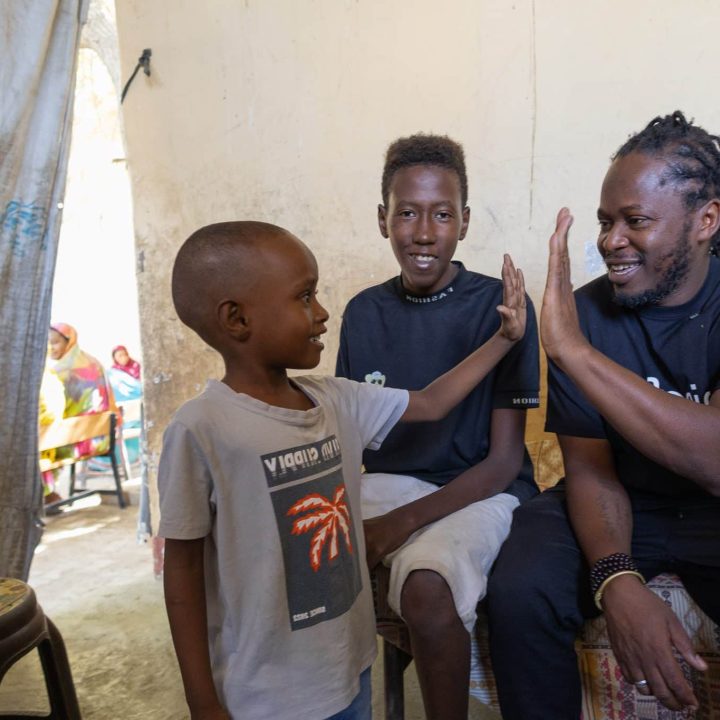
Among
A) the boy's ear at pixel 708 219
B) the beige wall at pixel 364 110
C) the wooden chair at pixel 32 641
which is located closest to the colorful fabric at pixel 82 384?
the beige wall at pixel 364 110

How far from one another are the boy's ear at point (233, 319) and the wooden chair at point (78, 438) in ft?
13.7

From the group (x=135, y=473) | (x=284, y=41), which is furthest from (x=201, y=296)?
(x=135, y=473)

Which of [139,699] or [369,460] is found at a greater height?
[369,460]

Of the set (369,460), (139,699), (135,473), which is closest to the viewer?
(369,460)

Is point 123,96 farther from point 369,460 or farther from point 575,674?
point 575,674

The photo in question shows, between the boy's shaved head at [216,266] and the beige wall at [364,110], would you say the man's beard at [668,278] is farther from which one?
the beige wall at [364,110]

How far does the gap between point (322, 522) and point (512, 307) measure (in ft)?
2.37

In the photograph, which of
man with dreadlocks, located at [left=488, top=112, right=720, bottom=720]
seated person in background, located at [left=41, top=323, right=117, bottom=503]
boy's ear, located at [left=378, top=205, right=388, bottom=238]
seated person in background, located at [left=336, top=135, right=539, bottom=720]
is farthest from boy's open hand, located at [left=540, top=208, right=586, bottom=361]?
seated person in background, located at [left=41, top=323, right=117, bottom=503]

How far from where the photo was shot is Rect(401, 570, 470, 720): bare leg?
4.70 feet

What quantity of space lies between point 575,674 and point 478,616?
0.26m

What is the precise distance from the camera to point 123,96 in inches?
144

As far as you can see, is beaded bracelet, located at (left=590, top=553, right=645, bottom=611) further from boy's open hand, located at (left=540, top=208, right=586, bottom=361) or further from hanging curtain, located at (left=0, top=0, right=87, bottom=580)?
hanging curtain, located at (left=0, top=0, right=87, bottom=580)

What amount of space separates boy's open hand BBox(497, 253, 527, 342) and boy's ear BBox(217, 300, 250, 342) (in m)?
0.65

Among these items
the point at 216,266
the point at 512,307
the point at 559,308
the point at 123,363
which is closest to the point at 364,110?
the point at 512,307
